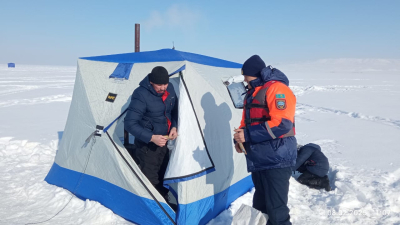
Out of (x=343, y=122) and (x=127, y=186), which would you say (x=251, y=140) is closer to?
(x=127, y=186)

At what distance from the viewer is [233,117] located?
148 inches

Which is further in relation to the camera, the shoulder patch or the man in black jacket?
the man in black jacket

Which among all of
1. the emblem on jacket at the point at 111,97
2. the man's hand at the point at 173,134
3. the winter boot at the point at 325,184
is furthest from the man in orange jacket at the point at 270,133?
the emblem on jacket at the point at 111,97

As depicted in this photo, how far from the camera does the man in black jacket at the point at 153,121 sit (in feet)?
9.54

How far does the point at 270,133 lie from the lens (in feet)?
7.34

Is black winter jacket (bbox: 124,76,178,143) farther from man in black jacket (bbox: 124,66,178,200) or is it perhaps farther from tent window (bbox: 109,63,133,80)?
tent window (bbox: 109,63,133,80)

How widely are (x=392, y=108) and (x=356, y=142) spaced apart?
5.53 m

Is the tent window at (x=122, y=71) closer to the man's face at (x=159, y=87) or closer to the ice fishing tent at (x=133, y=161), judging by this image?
the ice fishing tent at (x=133, y=161)

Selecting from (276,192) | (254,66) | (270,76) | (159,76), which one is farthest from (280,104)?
(159,76)

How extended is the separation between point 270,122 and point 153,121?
4.44 ft

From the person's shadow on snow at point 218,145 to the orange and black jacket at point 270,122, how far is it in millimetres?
899

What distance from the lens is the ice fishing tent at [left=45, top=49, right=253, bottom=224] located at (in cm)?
307

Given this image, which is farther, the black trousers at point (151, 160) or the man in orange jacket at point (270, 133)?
the black trousers at point (151, 160)

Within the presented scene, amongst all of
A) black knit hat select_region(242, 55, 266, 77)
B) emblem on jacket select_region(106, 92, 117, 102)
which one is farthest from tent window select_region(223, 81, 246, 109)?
emblem on jacket select_region(106, 92, 117, 102)
